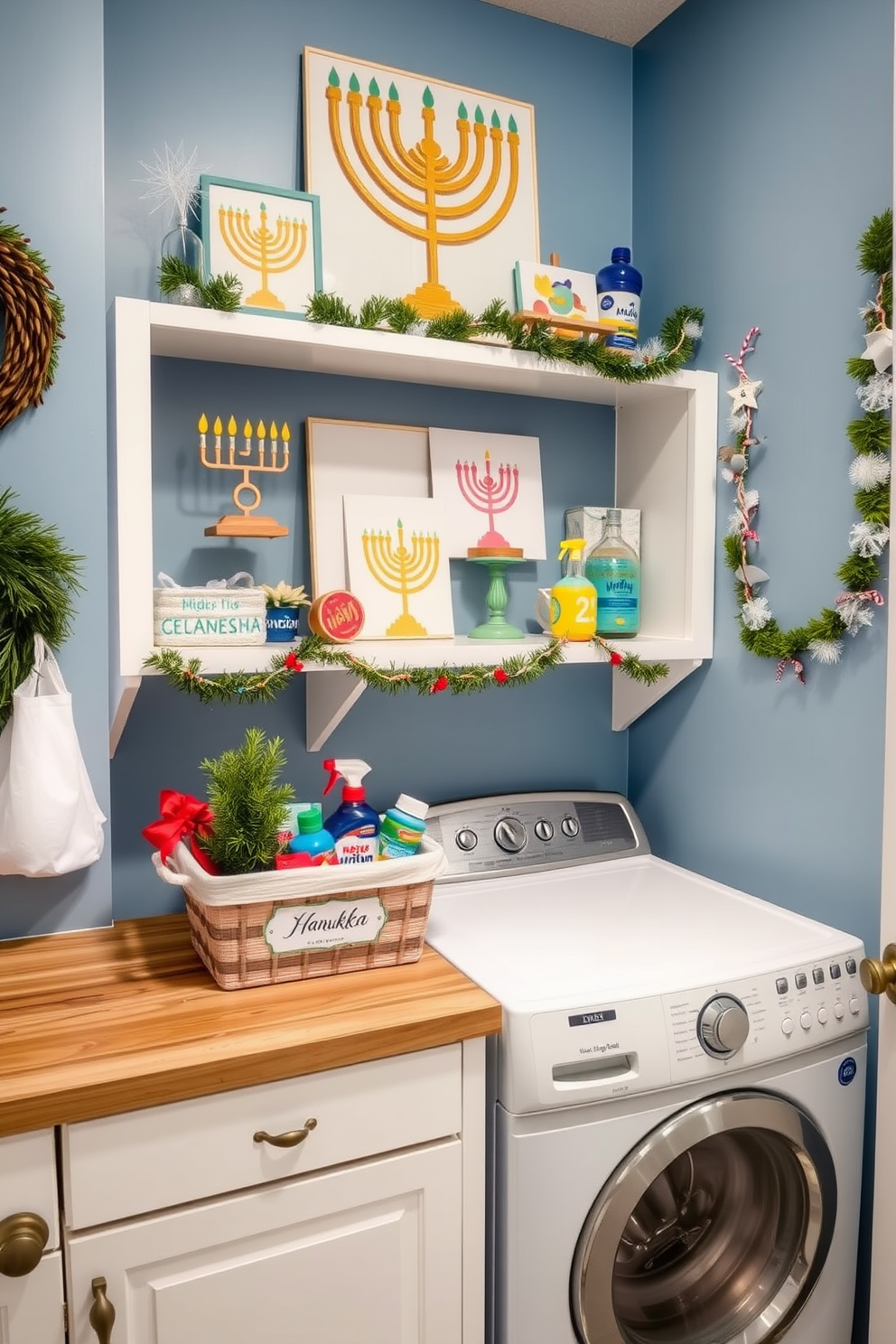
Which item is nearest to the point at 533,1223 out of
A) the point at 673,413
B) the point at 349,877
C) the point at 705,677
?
the point at 349,877

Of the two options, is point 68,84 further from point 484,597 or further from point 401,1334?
point 401,1334

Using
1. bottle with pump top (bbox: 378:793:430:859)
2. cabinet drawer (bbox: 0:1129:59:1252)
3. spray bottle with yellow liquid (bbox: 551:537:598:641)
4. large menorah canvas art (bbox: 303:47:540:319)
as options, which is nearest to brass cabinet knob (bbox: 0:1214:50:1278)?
cabinet drawer (bbox: 0:1129:59:1252)

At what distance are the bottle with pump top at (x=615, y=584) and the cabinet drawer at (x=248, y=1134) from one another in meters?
0.90

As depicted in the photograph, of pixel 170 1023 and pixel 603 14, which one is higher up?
pixel 603 14

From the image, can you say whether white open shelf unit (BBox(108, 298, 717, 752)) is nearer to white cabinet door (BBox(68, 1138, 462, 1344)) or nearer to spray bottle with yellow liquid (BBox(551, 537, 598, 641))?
spray bottle with yellow liquid (BBox(551, 537, 598, 641))

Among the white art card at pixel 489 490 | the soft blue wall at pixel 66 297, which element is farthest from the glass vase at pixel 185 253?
the white art card at pixel 489 490

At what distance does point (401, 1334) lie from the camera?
1.30 meters

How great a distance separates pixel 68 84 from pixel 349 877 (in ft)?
4.02

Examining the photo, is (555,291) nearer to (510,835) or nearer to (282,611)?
(282,611)

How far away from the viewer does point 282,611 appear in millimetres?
1573

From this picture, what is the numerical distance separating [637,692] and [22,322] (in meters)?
1.35

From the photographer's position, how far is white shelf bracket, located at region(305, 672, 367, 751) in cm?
161

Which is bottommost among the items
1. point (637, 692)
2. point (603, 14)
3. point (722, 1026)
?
point (722, 1026)

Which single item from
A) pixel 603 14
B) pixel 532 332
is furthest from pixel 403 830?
pixel 603 14
